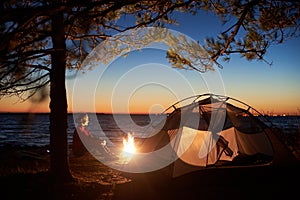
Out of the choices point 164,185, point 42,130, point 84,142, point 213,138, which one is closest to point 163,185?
point 164,185

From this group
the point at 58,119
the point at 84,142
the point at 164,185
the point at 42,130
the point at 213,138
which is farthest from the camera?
the point at 42,130

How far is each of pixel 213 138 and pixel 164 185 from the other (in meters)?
1.82

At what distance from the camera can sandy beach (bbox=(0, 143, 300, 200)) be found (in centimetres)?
532

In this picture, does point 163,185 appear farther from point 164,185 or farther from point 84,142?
point 84,142

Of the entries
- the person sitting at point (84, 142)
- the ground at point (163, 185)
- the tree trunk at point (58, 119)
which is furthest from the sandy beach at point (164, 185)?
the person sitting at point (84, 142)

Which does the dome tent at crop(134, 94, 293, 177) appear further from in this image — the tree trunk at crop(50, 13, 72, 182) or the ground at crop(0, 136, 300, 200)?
the tree trunk at crop(50, 13, 72, 182)

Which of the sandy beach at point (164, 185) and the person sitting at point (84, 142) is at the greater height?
the person sitting at point (84, 142)

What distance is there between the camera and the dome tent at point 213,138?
21.3 feet

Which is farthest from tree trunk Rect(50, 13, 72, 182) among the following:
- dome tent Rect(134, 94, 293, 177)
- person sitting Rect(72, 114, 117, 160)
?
person sitting Rect(72, 114, 117, 160)

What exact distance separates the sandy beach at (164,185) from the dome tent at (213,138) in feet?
0.78

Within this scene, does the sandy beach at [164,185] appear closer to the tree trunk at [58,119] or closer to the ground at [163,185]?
the ground at [163,185]

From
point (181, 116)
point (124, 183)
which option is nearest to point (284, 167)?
point (181, 116)

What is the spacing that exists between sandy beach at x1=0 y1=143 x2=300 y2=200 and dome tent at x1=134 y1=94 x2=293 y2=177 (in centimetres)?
24

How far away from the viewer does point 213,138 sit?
283 inches
